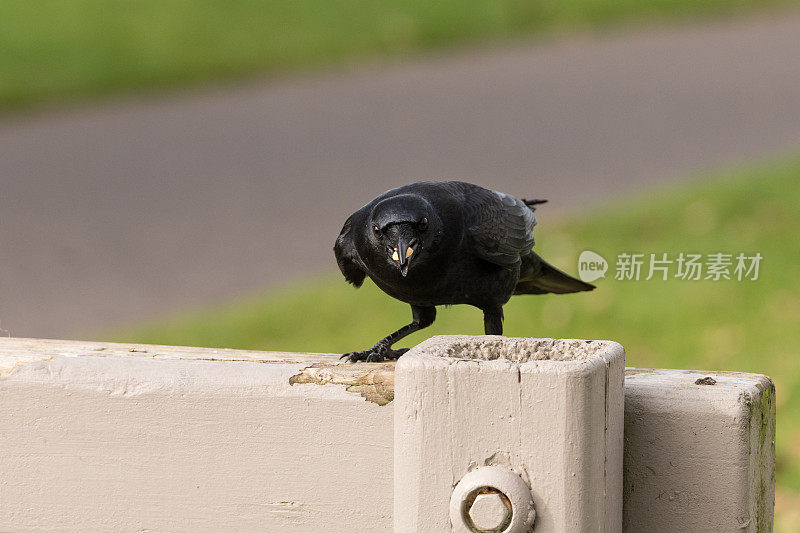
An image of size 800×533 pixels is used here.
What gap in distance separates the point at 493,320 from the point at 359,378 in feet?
3.52

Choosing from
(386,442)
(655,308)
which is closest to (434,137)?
(655,308)

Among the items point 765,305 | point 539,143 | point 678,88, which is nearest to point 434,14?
point 678,88

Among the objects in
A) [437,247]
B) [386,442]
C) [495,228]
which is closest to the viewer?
[386,442]

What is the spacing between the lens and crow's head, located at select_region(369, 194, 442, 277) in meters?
2.21

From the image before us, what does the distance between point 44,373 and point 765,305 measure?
12.9ft

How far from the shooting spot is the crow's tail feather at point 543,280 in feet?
9.30

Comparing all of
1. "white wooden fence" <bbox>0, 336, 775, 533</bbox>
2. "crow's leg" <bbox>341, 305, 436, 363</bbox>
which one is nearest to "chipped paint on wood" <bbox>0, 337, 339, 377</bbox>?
"white wooden fence" <bbox>0, 336, 775, 533</bbox>

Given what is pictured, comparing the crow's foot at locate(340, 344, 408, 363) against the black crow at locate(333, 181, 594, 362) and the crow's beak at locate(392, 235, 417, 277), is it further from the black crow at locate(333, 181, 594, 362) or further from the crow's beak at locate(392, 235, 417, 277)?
the crow's beak at locate(392, 235, 417, 277)

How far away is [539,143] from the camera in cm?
821

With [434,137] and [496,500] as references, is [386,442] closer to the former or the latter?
[496,500]

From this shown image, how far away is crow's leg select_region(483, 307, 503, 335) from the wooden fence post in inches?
44.5

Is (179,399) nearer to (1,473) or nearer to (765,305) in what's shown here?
(1,473)

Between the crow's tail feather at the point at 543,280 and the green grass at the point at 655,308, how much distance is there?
1.37 meters

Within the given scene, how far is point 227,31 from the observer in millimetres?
11812
